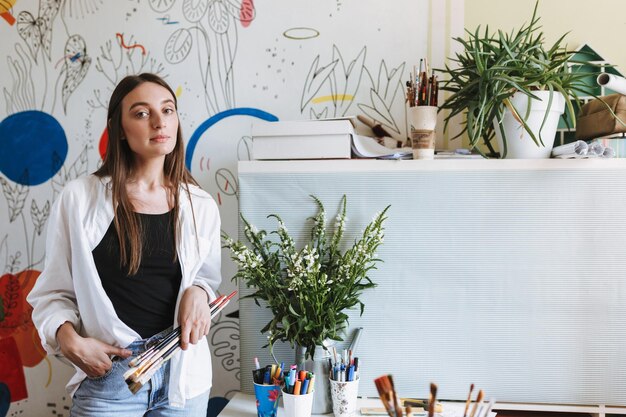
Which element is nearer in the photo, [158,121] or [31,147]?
[158,121]

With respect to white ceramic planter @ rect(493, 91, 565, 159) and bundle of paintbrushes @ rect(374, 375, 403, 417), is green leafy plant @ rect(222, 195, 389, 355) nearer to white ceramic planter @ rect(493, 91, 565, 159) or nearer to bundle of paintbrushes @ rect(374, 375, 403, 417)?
white ceramic planter @ rect(493, 91, 565, 159)

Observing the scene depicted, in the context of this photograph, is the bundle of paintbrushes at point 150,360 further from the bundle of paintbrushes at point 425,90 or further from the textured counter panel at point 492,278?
the bundle of paintbrushes at point 425,90

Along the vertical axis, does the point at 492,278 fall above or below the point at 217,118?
below

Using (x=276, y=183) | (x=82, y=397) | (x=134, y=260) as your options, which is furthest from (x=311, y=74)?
(x=82, y=397)

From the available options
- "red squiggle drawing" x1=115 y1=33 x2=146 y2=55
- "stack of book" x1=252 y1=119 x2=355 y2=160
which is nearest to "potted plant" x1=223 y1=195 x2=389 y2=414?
"stack of book" x1=252 y1=119 x2=355 y2=160

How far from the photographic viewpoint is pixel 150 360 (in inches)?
41.4

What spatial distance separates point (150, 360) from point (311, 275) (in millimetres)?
403

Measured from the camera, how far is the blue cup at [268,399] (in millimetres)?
1283

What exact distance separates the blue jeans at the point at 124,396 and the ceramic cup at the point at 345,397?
1.07ft

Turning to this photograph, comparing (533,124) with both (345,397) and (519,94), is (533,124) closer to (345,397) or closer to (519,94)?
(519,94)

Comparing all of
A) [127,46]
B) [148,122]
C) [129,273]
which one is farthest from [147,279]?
[127,46]

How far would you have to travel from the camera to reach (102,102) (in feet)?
5.87

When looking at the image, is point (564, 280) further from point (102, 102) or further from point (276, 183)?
point (102, 102)

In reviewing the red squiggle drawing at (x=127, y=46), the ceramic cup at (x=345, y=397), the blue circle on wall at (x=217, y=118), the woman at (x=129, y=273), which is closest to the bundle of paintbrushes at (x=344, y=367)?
the ceramic cup at (x=345, y=397)
